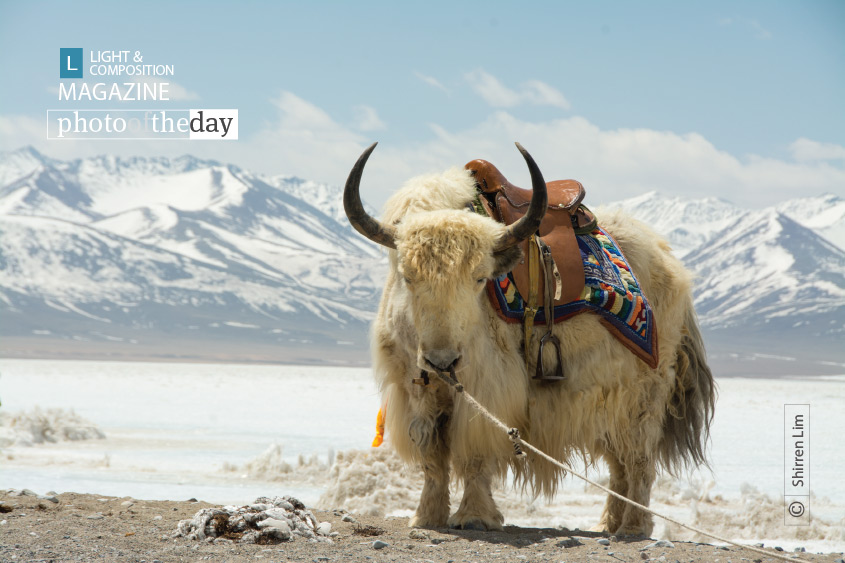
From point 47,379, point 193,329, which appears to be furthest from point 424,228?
point 193,329

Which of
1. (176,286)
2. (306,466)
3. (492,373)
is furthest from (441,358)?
(176,286)

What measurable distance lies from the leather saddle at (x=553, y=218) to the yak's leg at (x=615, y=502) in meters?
0.88

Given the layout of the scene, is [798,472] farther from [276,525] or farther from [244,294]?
[244,294]

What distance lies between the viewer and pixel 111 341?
3223 inches

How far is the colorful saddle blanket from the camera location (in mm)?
3492

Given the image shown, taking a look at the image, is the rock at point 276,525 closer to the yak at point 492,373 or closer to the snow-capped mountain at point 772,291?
the yak at point 492,373

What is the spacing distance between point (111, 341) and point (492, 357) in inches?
3304

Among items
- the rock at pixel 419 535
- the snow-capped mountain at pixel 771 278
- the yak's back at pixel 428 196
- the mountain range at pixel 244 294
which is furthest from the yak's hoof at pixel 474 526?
the snow-capped mountain at pixel 771 278

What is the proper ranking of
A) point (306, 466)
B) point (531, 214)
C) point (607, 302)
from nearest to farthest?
1. point (531, 214)
2. point (607, 302)
3. point (306, 466)

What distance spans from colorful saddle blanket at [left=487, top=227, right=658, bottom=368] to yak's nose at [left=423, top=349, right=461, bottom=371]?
562 mm

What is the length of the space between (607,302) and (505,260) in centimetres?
65

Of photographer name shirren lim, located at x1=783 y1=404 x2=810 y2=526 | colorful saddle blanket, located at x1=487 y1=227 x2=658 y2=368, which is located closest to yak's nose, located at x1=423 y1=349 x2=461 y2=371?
colorful saddle blanket, located at x1=487 y1=227 x2=658 y2=368

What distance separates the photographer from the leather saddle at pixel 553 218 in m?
3.58

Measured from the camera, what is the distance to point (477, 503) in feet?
11.3
